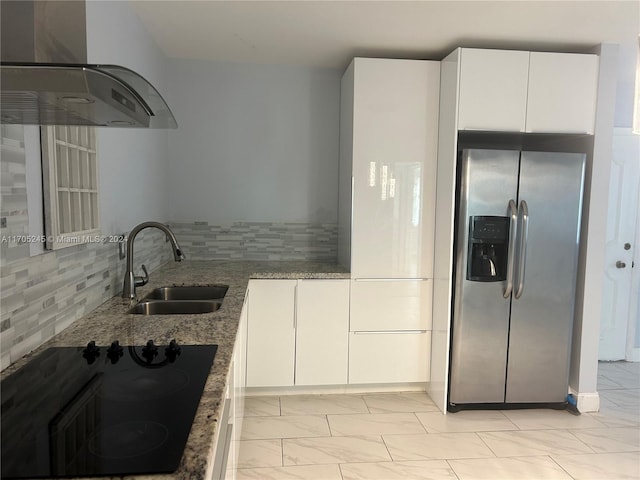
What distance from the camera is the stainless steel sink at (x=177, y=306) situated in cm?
214

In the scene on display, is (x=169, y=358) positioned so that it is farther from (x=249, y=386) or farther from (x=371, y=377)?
(x=371, y=377)

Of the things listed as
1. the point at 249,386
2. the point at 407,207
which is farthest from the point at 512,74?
the point at 249,386

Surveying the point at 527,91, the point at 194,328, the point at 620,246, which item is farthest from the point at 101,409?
the point at 620,246

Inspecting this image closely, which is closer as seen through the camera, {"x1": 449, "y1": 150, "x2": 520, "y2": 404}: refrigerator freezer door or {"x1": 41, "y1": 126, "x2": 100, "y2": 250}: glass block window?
{"x1": 41, "y1": 126, "x2": 100, "y2": 250}: glass block window

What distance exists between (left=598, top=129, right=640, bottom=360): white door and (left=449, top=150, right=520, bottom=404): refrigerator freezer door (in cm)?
180

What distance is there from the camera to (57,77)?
88 cm

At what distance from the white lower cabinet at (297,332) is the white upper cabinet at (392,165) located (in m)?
0.31

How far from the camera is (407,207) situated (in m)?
2.99

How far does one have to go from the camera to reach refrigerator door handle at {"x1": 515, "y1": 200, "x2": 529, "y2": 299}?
2.71 metres

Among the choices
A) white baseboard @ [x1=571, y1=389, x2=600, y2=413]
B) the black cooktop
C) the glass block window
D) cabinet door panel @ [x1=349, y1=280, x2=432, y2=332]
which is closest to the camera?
the black cooktop

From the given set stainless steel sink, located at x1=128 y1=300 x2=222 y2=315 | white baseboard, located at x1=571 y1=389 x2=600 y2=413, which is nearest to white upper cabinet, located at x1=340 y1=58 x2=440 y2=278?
stainless steel sink, located at x1=128 y1=300 x2=222 y2=315

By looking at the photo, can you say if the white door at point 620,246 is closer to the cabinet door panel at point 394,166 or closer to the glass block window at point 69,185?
the cabinet door panel at point 394,166

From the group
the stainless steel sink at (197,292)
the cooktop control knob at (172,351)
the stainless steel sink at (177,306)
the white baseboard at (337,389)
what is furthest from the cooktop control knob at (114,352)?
the white baseboard at (337,389)

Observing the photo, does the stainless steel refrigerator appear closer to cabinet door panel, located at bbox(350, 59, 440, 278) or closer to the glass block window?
cabinet door panel, located at bbox(350, 59, 440, 278)
